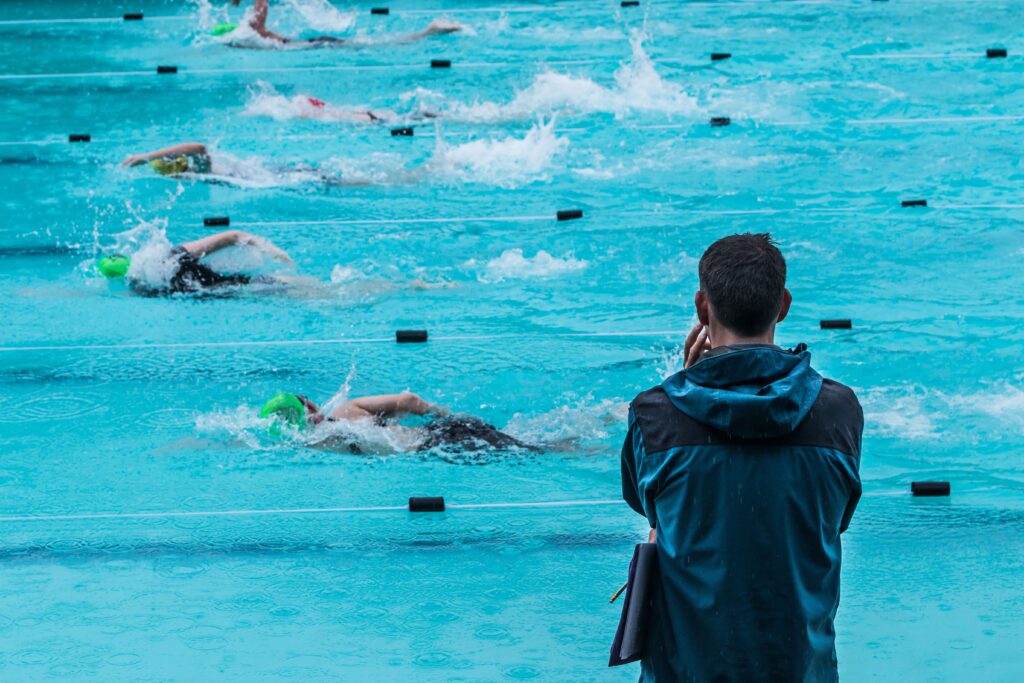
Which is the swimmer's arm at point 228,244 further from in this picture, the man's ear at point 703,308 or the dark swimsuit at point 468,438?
the man's ear at point 703,308

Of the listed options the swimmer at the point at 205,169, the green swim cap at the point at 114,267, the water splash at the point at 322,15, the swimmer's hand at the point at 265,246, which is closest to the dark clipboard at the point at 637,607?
the swimmer's hand at the point at 265,246

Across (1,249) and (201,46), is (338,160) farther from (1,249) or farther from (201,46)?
(201,46)

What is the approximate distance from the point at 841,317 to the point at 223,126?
5390mm

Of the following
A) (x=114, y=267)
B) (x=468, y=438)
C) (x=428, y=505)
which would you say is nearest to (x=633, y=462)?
(x=428, y=505)

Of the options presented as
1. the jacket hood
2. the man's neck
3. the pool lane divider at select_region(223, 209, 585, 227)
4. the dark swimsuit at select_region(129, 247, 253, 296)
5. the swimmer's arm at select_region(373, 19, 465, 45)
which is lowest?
the dark swimsuit at select_region(129, 247, 253, 296)

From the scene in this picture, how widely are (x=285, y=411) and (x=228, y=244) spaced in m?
2.08

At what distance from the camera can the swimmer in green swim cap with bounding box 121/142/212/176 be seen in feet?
28.2

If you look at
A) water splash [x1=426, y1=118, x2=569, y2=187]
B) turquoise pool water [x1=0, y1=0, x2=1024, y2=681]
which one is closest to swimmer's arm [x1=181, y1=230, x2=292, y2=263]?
turquoise pool water [x1=0, y1=0, x2=1024, y2=681]

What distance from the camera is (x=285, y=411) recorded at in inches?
207

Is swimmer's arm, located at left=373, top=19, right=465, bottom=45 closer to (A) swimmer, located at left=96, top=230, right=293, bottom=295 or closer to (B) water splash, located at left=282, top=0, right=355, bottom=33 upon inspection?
(B) water splash, located at left=282, top=0, right=355, bottom=33

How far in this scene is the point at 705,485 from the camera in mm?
2039

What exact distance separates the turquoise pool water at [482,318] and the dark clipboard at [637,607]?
1718mm

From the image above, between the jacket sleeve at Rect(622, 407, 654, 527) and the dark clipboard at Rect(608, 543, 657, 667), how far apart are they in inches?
3.4

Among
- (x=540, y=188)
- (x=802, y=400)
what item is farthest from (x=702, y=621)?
(x=540, y=188)
